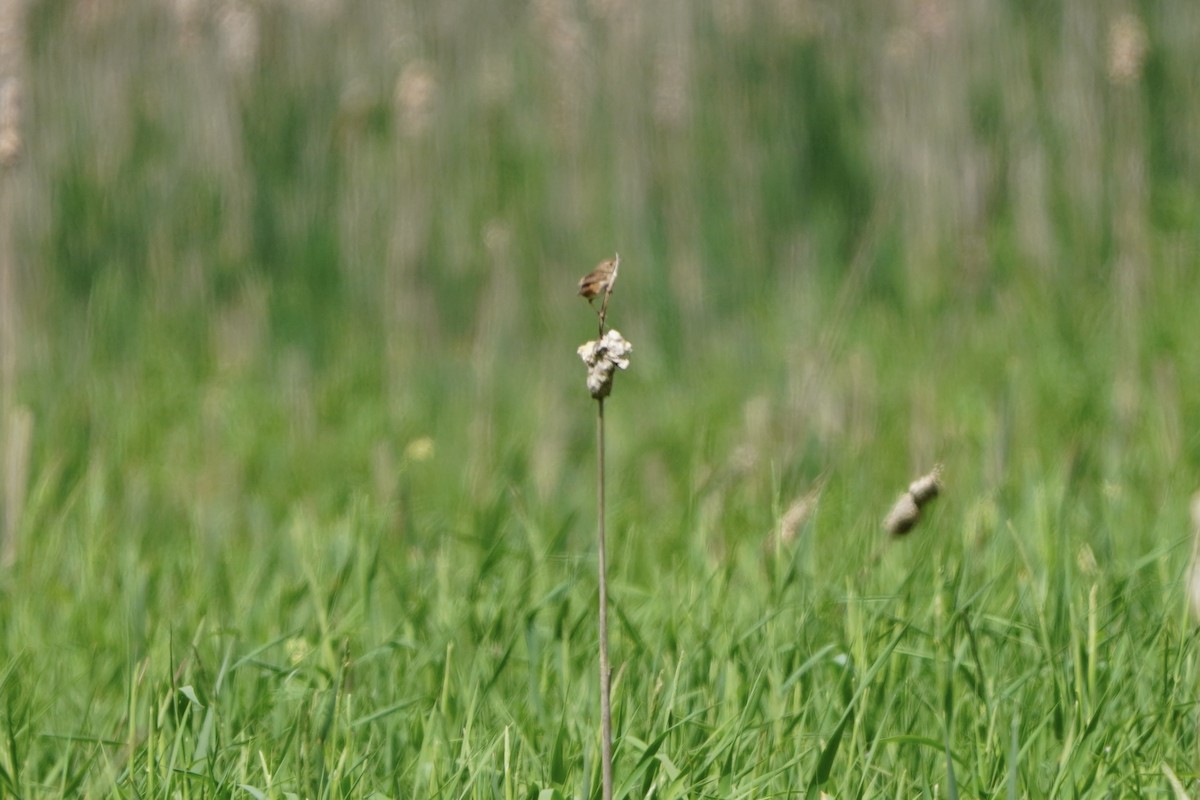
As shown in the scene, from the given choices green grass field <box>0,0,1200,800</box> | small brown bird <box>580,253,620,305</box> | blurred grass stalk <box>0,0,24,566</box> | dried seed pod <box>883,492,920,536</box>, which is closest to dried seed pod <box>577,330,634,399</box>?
small brown bird <box>580,253,620,305</box>

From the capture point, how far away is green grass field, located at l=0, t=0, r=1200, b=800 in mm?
1607

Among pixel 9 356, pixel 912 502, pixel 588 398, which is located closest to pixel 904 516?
pixel 912 502

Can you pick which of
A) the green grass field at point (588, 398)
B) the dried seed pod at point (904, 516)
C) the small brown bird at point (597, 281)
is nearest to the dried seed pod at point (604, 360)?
the small brown bird at point (597, 281)

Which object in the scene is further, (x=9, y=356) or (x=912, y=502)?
(x=9, y=356)

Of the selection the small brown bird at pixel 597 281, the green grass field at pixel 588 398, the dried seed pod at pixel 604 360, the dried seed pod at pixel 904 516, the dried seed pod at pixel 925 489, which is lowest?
the green grass field at pixel 588 398

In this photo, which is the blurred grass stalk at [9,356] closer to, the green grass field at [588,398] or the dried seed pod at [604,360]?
the green grass field at [588,398]

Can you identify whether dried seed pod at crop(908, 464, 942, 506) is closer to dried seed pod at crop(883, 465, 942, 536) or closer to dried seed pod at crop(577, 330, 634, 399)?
dried seed pod at crop(883, 465, 942, 536)

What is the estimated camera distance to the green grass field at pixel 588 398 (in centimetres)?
161

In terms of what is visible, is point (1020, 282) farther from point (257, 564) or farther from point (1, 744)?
point (1, 744)

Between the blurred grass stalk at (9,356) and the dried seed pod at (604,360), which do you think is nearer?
the dried seed pod at (604,360)

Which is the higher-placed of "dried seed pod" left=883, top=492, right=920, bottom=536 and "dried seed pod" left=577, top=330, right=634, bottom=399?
"dried seed pod" left=577, top=330, right=634, bottom=399

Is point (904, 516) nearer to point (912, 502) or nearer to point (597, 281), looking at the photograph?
point (912, 502)

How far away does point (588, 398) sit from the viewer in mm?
3947

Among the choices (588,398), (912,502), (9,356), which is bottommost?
(588,398)
